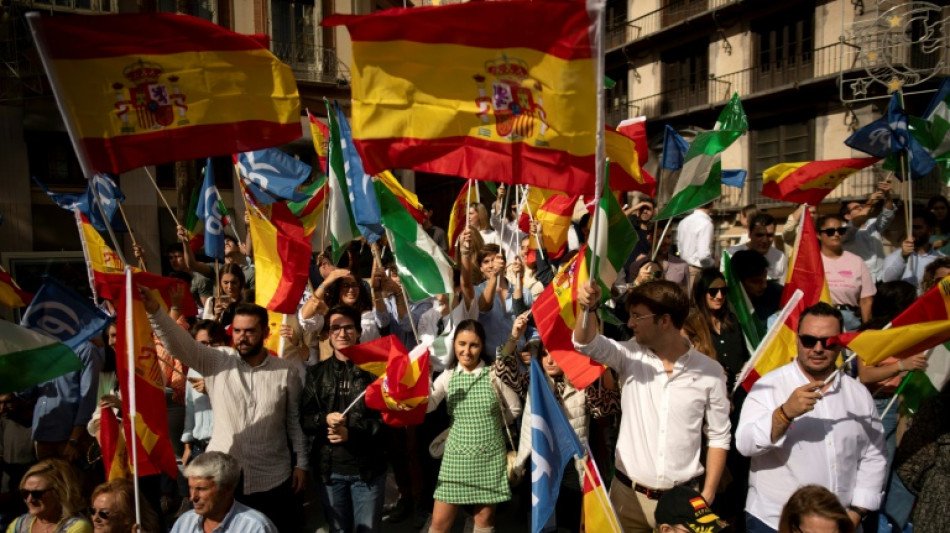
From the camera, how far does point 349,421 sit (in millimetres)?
4258

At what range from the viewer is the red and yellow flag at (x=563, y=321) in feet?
12.2

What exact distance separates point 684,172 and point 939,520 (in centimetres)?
324

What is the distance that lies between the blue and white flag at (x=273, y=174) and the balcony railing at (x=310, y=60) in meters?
14.9

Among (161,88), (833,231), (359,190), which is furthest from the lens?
(833,231)

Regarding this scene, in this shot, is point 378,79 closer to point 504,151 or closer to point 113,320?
point 504,151

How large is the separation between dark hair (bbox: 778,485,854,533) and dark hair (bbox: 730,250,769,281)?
280cm

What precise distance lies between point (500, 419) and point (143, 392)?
209 cm

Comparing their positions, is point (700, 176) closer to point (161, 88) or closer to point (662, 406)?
point (662, 406)

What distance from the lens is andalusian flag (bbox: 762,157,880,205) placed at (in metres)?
6.01

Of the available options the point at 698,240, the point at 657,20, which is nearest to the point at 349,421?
the point at 698,240

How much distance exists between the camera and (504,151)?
3441 millimetres

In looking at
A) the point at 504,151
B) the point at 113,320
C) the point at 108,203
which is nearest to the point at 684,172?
the point at 504,151

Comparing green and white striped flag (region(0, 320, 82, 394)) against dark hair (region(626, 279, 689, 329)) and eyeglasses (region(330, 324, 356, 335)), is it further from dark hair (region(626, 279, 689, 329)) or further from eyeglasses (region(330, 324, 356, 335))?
dark hair (region(626, 279, 689, 329))

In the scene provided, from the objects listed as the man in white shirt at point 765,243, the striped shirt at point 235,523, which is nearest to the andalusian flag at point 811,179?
the man in white shirt at point 765,243
